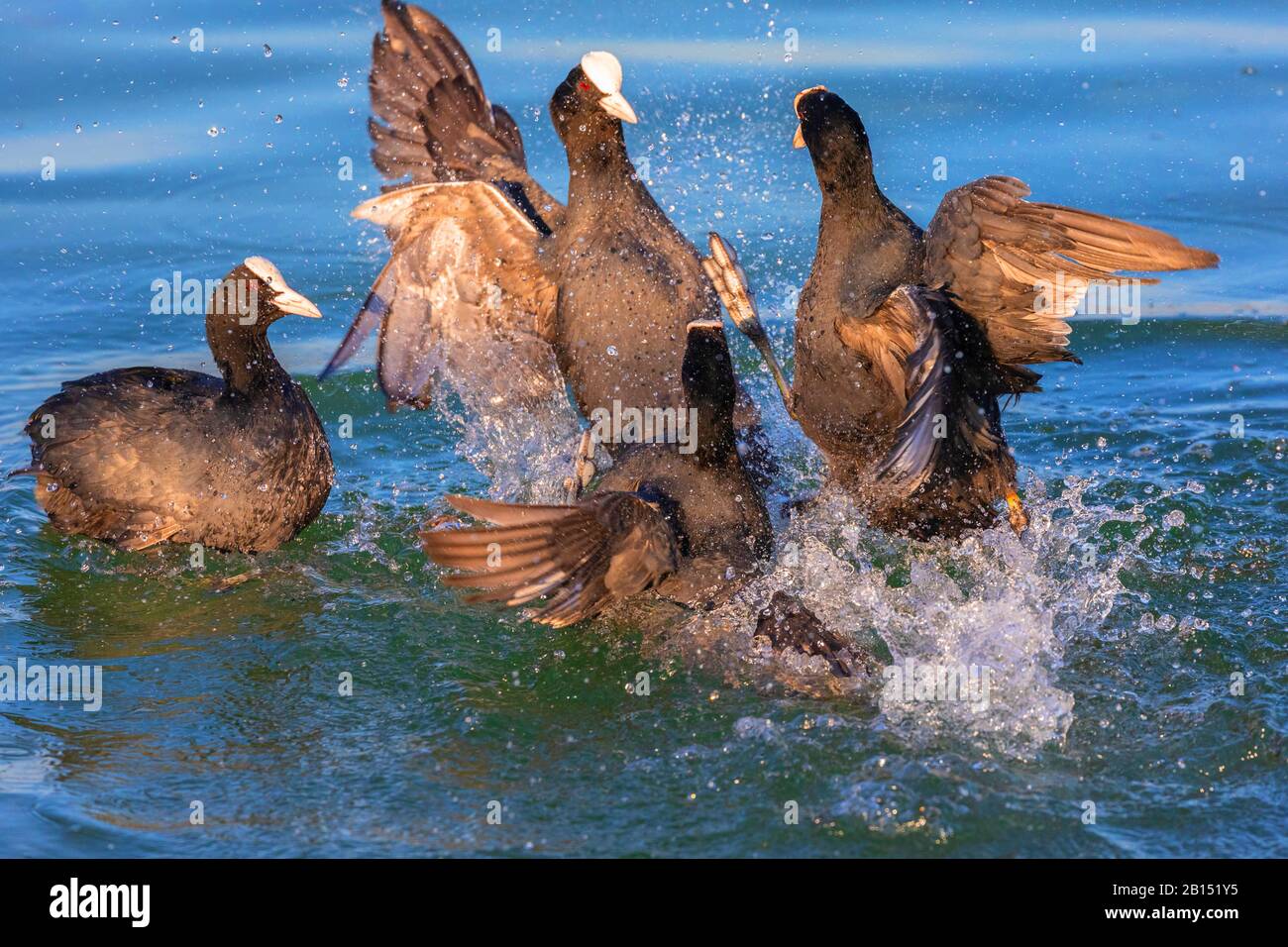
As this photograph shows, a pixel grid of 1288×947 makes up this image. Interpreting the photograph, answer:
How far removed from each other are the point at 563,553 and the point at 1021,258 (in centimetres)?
171

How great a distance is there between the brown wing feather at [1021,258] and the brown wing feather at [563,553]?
1.27 m

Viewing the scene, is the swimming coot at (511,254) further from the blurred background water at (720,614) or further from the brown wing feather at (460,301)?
the blurred background water at (720,614)

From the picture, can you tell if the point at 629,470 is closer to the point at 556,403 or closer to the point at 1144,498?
the point at 556,403

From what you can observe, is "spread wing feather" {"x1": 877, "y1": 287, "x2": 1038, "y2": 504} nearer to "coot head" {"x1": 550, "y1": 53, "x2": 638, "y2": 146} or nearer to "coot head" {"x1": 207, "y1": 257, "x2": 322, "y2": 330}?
"coot head" {"x1": 550, "y1": 53, "x2": 638, "y2": 146}

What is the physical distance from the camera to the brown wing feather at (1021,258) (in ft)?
15.0

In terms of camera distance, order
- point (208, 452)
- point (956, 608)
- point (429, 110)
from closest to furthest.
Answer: point (956, 608) → point (208, 452) → point (429, 110)

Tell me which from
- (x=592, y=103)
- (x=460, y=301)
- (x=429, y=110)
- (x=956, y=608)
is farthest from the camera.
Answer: (x=429, y=110)

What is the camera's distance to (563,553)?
13.9ft

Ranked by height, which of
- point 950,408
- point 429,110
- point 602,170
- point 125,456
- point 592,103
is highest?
point 429,110

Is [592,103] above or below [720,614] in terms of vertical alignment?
above

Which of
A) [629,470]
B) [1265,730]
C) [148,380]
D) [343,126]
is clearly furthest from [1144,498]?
[343,126]

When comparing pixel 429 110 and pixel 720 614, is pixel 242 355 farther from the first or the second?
pixel 720 614

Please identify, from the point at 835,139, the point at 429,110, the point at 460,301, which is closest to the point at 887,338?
the point at 835,139

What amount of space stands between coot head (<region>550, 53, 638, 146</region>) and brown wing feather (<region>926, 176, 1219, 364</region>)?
4.28 ft
